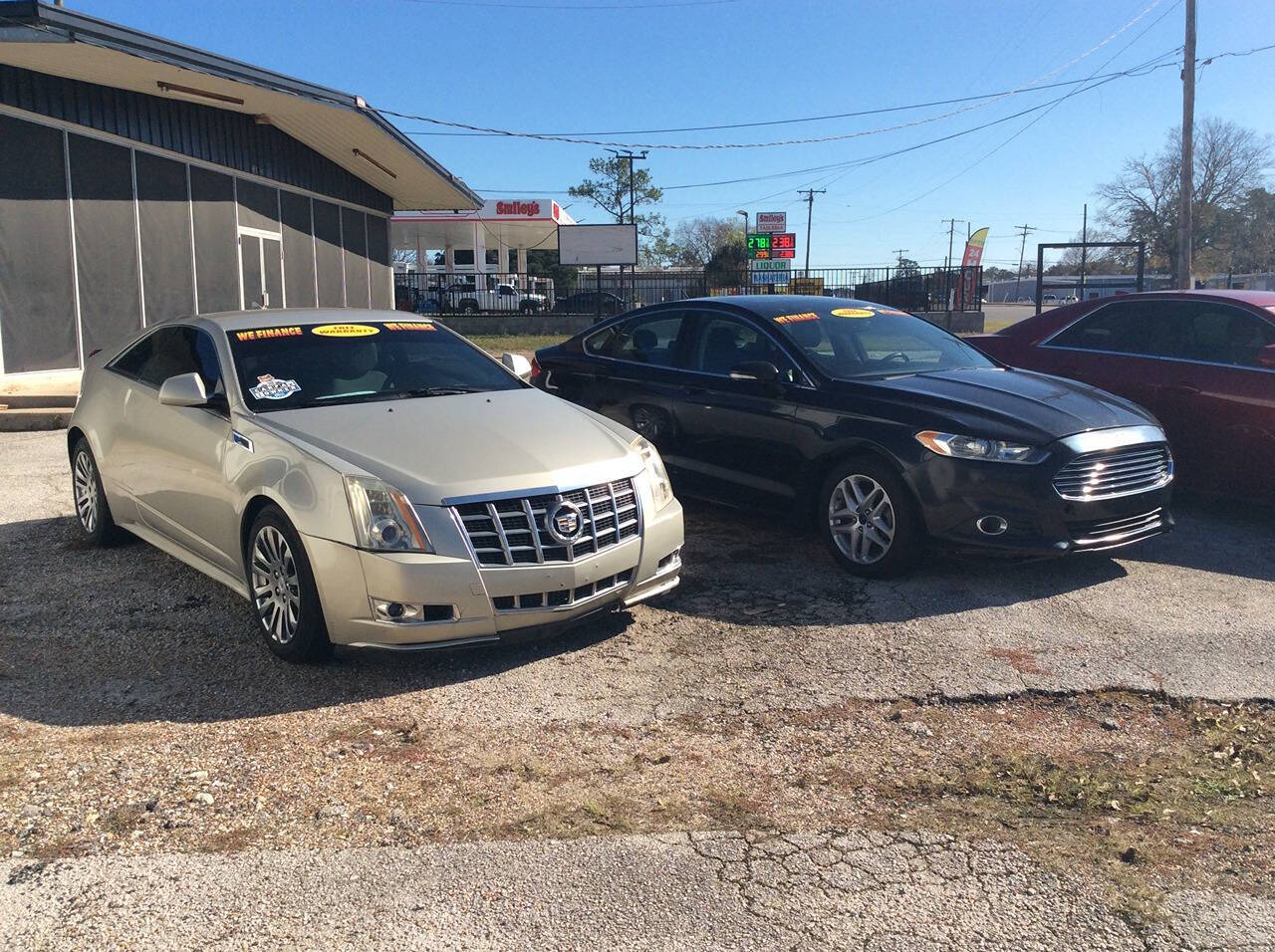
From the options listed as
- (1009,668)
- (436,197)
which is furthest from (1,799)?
(436,197)

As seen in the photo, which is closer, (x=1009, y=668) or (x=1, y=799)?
(x=1, y=799)

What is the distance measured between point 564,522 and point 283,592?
1.25 metres

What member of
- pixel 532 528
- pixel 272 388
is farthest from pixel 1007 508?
pixel 272 388

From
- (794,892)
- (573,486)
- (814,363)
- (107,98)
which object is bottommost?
(794,892)

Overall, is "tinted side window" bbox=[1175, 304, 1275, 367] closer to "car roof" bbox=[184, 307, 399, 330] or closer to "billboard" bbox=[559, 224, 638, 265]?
"car roof" bbox=[184, 307, 399, 330]

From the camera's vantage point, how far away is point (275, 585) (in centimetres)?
455

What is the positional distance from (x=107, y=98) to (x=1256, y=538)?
1441 centimetres

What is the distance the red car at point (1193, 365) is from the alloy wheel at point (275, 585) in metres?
5.99

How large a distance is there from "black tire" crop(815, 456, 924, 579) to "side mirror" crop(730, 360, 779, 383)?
71 cm

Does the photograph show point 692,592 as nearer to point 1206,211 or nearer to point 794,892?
point 794,892

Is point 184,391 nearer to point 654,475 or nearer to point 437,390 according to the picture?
point 437,390

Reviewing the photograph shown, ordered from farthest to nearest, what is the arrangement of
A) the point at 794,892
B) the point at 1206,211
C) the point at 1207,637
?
the point at 1206,211 → the point at 1207,637 → the point at 794,892

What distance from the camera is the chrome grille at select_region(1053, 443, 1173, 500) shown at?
5.57 m

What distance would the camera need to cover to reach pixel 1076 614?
17.6ft
